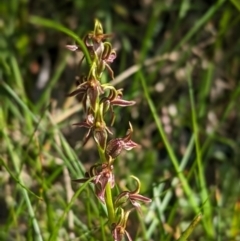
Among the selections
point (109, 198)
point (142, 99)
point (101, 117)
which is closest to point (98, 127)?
point (101, 117)

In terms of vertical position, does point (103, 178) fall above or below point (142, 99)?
above

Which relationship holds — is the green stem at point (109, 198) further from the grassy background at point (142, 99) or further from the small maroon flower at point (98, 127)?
the grassy background at point (142, 99)

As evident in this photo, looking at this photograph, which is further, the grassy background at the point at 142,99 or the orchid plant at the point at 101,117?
the grassy background at the point at 142,99

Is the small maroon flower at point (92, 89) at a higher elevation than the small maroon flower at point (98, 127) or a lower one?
higher

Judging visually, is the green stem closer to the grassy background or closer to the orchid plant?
the orchid plant

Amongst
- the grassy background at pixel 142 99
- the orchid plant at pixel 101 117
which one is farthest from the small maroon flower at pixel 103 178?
the grassy background at pixel 142 99

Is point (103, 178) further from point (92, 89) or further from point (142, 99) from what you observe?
point (142, 99)

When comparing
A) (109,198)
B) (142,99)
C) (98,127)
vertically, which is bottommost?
(142,99)

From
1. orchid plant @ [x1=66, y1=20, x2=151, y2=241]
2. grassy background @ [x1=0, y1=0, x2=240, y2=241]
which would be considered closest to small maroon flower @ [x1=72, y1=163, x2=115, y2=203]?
orchid plant @ [x1=66, y1=20, x2=151, y2=241]

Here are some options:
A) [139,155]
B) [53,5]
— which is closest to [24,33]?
[53,5]
